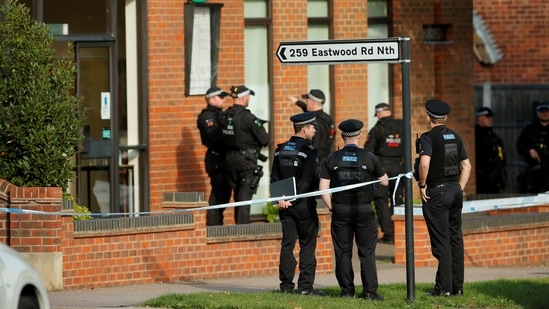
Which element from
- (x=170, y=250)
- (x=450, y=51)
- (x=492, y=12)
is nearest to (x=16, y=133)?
(x=170, y=250)

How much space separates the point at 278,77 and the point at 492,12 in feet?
43.8

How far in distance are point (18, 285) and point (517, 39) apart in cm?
2447

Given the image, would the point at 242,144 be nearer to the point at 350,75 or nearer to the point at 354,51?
the point at 350,75

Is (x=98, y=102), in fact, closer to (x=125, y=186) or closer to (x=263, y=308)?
(x=125, y=186)

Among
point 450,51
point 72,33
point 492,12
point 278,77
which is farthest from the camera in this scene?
point 492,12

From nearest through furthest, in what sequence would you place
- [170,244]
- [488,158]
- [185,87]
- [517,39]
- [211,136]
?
[170,244]
[211,136]
[185,87]
[488,158]
[517,39]

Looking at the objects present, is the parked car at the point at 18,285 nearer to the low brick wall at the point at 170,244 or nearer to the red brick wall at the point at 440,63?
the low brick wall at the point at 170,244

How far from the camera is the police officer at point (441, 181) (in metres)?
13.5

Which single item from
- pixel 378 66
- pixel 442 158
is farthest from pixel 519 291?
pixel 378 66

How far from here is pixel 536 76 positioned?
32719mm

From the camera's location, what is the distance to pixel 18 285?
944 centimetres

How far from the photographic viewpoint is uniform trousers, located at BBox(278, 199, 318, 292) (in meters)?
13.6

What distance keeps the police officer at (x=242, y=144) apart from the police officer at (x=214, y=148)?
151 millimetres

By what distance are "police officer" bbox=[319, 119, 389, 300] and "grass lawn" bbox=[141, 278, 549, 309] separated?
33 cm
